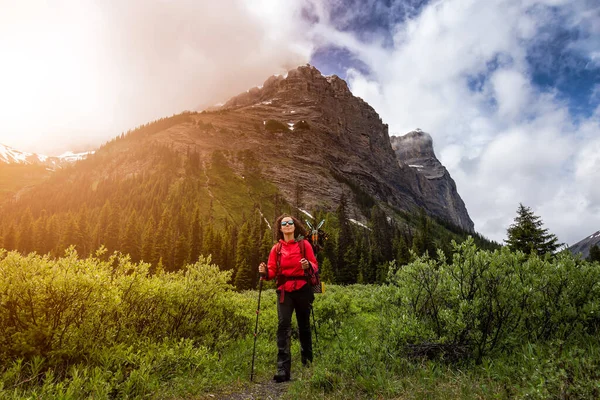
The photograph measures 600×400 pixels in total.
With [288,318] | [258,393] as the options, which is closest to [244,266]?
[288,318]

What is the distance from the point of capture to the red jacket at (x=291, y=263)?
697 cm

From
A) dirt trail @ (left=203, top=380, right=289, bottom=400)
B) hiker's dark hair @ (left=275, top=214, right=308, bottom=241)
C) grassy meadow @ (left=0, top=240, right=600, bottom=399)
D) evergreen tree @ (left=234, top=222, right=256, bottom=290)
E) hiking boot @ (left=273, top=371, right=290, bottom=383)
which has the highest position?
evergreen tree @ (left=234, top=222, right=256, bottom=290)

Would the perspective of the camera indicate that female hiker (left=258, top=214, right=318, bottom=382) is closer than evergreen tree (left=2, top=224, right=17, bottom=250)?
Yes

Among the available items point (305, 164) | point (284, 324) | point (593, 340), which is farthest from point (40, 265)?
point (305, 164)

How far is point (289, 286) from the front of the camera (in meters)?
6.95

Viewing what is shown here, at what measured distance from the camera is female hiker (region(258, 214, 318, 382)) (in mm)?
6773

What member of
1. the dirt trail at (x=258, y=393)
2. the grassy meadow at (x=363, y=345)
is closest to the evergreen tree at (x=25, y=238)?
the grassy meadow at (x=363, y=345)

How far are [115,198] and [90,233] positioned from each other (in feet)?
125

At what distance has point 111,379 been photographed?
517cm

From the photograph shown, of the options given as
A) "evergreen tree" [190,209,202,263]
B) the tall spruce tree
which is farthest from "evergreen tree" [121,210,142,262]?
the tall spruce tree

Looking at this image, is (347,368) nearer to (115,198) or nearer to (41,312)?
(41,312)

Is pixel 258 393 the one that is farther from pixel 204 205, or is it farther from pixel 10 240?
pixel 204 205

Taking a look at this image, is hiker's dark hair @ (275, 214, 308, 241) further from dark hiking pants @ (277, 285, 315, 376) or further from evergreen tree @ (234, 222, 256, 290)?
evergreen tree @ (234, 222, 256, 290)

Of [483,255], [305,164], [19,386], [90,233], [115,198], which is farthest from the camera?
[305,164]
